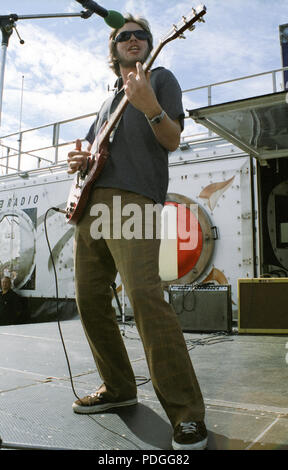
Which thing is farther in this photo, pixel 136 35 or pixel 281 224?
pixel 281 224

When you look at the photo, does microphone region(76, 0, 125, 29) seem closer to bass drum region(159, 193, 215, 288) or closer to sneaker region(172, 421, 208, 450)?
sneaker region(172, 421, 208, 450)

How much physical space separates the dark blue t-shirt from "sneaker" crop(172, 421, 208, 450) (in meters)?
0.95

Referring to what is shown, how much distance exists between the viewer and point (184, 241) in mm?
6078

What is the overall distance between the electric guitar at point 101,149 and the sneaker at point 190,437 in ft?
3.40

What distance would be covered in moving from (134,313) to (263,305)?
13.0 feet

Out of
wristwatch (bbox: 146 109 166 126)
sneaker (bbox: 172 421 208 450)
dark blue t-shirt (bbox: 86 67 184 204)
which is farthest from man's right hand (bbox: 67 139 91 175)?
sneaker (bbox: 172 421 208 450)

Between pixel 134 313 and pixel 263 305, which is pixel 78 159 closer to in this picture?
pixel 134 313

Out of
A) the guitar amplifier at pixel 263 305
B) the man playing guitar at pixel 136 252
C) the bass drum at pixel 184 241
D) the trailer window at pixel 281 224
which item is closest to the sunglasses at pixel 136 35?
the man playing guitar at pixel 136 252

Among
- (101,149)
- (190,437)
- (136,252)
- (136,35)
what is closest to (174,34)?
(136,35)

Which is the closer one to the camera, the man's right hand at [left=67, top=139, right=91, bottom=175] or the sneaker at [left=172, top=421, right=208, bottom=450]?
the sneaker at [left=172, top=421, right=208, bottom=450]

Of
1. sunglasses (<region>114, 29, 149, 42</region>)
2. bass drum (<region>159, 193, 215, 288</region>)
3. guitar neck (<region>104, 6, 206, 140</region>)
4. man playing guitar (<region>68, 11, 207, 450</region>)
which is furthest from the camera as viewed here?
bass drum (<region>159, 193, 215, 288</region>)

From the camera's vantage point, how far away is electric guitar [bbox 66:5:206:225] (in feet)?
5.61

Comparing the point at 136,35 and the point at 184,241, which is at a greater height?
the point at 136,35
